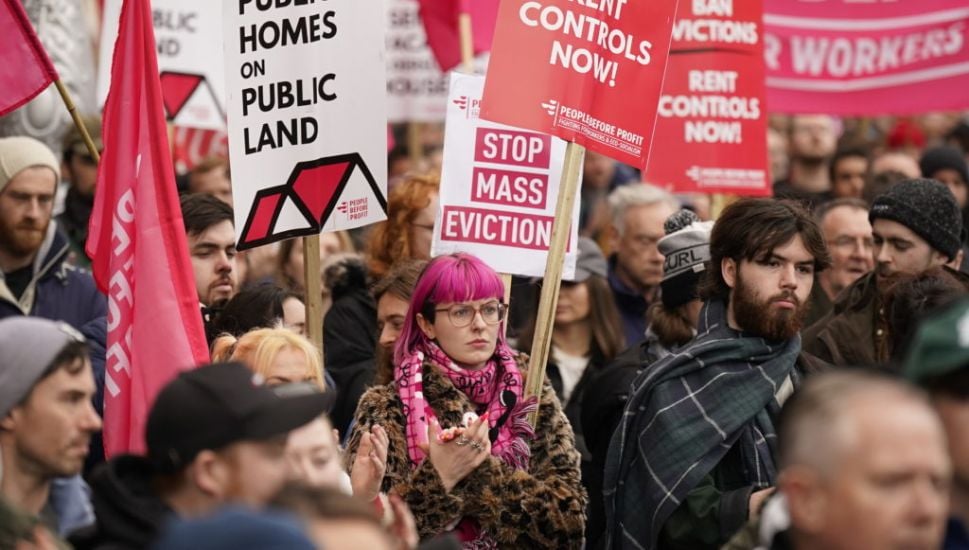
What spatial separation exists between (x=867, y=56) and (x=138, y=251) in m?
5.83

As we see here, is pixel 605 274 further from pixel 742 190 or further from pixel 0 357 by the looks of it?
pixel 0 357

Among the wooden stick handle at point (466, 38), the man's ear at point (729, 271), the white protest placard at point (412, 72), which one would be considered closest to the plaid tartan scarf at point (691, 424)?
the man's ear at point (729, 271)

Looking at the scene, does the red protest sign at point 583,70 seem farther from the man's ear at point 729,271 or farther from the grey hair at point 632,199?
the grey hair at point 632,199

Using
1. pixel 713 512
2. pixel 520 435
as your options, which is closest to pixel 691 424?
pixel 713 512

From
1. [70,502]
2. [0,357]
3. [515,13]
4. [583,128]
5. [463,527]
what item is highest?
[515,13]

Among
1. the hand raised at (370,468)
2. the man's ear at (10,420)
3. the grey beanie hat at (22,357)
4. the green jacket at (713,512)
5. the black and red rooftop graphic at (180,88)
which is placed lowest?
the green jacket at (713,512)

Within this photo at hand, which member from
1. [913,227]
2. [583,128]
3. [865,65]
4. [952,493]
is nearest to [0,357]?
[952,493]

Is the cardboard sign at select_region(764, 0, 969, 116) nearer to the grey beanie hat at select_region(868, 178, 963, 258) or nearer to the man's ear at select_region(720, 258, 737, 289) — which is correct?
the grey beanie hat at select_region(868, 178, 963, 258)

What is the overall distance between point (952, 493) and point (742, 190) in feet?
15.6

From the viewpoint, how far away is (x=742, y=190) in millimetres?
9078

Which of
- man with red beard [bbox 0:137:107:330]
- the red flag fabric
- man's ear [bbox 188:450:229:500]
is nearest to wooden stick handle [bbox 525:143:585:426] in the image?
man with red beard [bbox 0:137:107:330]

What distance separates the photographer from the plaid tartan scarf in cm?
640

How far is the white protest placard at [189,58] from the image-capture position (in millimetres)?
10500

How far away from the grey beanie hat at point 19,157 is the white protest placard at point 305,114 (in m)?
1.69
